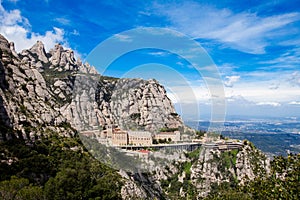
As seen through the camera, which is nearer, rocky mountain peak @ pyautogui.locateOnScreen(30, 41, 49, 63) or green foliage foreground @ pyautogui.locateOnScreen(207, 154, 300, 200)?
green foliage foreground @ pyautogui.locateOnScreen(207, 154, 300, 200)

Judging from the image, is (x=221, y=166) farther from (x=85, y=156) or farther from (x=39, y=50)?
(x=39, y=50)

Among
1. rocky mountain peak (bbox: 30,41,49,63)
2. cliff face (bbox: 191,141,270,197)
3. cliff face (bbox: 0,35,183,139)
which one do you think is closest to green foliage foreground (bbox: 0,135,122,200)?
cliff face (bbox: 0,35,183,139)

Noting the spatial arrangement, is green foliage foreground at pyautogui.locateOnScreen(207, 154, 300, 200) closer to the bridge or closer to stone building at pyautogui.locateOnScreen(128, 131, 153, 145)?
the bridge

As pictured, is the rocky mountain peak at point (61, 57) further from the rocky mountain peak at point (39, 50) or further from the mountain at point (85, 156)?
the mountain at point (85, 156)

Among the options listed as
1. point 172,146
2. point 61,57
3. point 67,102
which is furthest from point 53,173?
point 61,57

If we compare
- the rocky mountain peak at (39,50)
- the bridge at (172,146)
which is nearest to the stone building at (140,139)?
the bridge at (172,146)

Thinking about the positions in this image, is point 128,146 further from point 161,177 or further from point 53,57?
point 53,57
